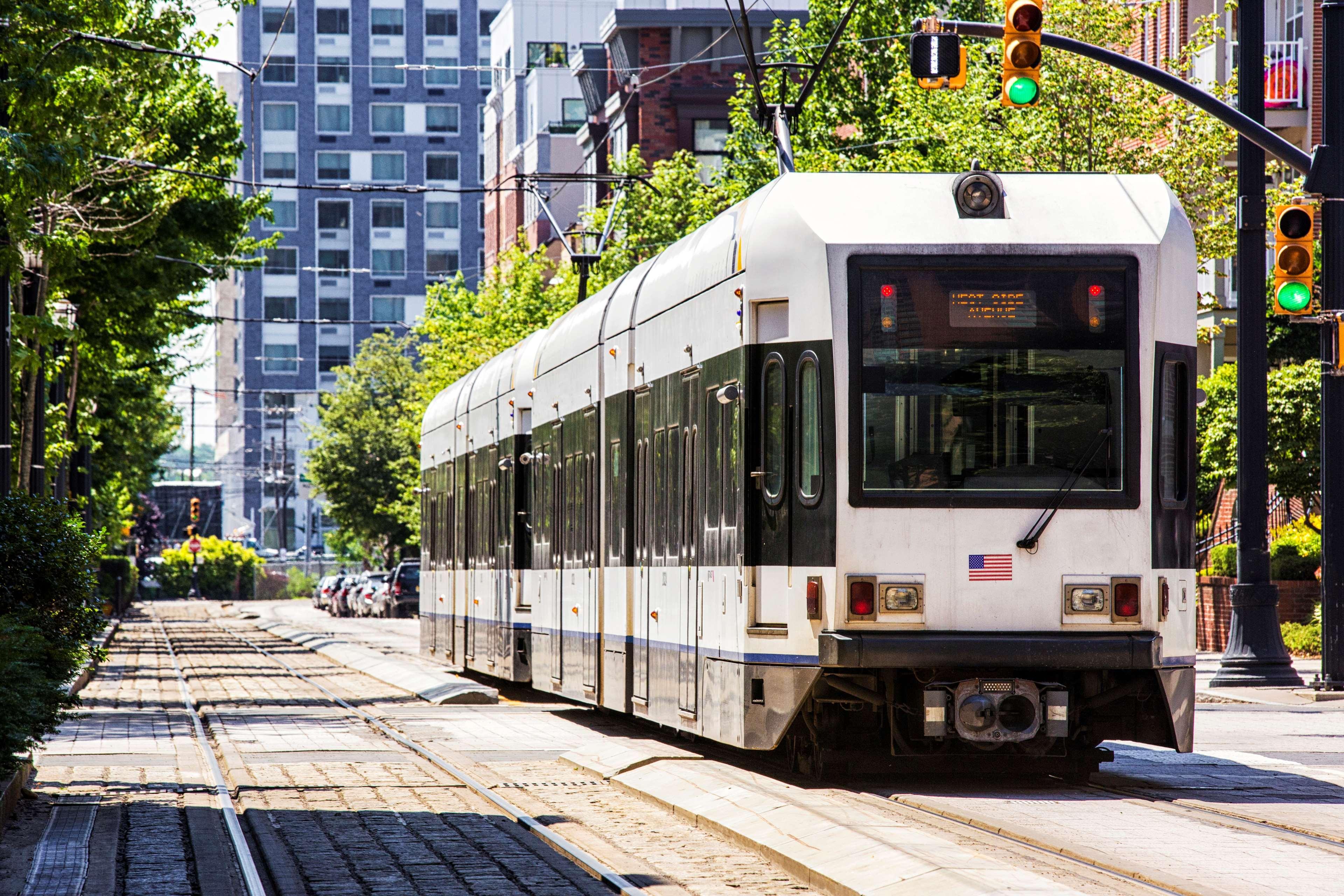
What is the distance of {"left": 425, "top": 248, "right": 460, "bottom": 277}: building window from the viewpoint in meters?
126

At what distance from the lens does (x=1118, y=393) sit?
11.4 meters

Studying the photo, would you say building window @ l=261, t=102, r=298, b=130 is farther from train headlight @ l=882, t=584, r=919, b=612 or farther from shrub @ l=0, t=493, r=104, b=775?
train headlight @ l=882, t=584, r=919, b=612

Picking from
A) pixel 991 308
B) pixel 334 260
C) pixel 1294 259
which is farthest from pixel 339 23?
pixel 991 308

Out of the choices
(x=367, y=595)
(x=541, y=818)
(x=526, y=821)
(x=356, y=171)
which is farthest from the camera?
(x=356, y=171)

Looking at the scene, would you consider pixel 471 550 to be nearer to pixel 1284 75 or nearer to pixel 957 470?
pixel 957 470

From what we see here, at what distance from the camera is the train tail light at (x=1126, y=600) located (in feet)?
37.2

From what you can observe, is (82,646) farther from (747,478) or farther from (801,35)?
(801,35)

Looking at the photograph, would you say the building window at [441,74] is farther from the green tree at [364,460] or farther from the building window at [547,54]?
the green tree at [364,460]

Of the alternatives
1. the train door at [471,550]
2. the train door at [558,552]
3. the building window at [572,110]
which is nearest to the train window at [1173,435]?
the train door at [558,552]

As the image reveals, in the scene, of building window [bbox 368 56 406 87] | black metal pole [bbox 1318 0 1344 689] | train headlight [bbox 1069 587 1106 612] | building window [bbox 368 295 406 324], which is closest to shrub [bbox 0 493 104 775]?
train headlight [bbox 1069 587 1106 612]

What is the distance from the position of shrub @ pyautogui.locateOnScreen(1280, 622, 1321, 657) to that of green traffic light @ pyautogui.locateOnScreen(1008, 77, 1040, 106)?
13.3 meters

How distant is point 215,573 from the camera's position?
97.4 meters

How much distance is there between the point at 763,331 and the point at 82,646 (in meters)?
9.66

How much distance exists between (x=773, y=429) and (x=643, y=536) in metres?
3.19
